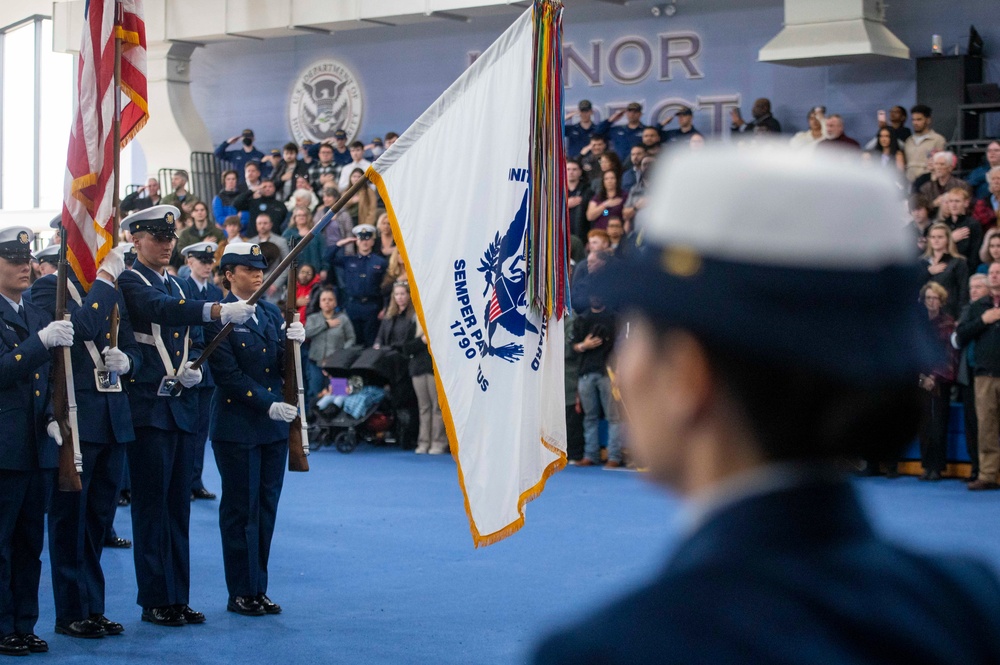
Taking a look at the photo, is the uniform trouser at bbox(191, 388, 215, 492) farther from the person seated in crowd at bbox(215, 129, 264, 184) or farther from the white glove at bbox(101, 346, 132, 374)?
the person seated in crowd at bbox(215, 129, 264, 184)

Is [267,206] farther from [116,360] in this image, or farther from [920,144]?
[116,360]

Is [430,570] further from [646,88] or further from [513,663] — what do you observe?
[646,88]

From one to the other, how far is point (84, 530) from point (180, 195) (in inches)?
470

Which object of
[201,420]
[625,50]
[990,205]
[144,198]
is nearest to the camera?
[201,420]

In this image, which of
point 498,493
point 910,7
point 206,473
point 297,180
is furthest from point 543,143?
point 297,180

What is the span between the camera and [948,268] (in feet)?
33.8

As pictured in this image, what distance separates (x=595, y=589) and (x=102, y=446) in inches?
99.2

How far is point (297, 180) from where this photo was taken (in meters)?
16.4

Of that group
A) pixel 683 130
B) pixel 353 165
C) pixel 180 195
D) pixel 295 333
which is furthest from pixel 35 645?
pixel 180 195

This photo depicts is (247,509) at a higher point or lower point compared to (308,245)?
lower

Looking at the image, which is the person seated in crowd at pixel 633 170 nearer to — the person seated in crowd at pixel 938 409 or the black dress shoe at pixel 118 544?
the person seated in crowd at pixel 938 409

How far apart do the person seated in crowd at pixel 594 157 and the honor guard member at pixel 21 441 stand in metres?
8.34

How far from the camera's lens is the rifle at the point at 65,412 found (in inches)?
212

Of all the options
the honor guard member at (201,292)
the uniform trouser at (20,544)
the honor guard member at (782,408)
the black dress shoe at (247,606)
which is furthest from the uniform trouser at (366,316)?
the honor guard member at (782,408)
